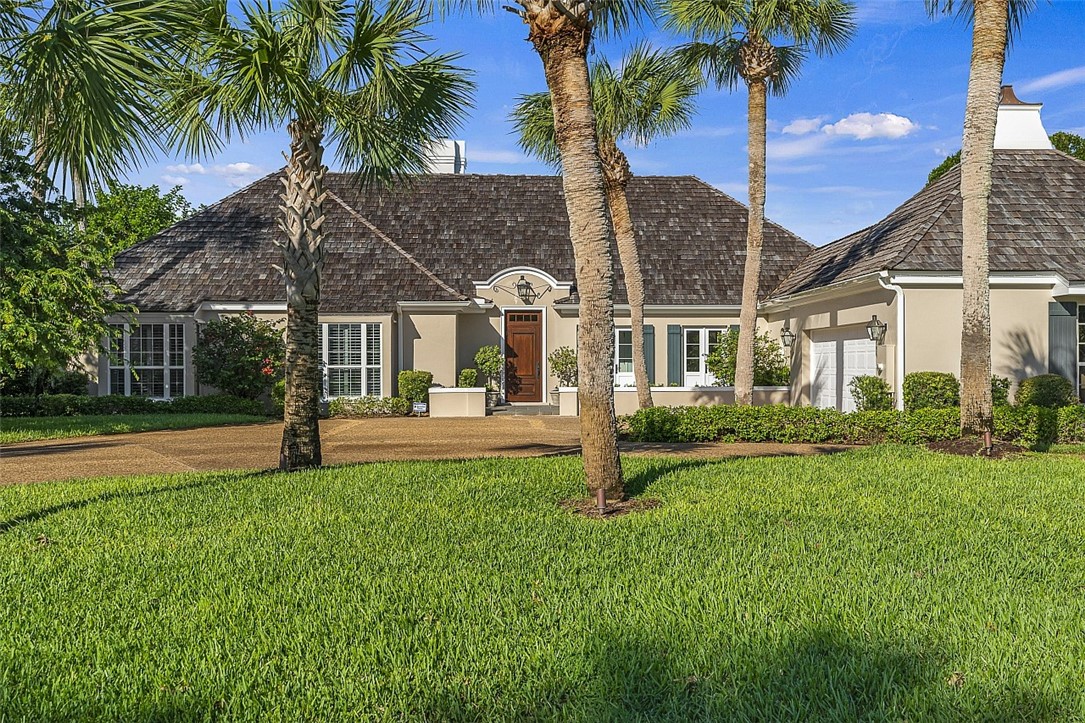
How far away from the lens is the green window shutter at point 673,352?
69.9 ft

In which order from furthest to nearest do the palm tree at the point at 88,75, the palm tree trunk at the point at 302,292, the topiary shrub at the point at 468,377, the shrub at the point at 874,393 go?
the topiary shrub at the point at 468,377 → the shrub at the point at 874,393 → the palm tree trunk at the point at 302,292 → the palm tree at the point at 88,75

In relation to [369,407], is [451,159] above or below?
above

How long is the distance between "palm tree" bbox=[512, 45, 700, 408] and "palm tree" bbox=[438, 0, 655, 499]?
777 cm

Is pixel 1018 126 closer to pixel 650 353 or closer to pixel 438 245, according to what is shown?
pixel 650 353

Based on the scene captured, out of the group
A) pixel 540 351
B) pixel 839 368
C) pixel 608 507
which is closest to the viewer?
pixel 608 507

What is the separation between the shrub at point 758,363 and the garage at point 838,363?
3.11 feet

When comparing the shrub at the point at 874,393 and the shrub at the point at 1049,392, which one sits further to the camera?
the shrub at the point at 874,393

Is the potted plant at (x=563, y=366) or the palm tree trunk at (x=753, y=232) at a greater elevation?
the palm tree trunk at (x=753, y=232)

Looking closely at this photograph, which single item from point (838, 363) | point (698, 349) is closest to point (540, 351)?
point (698, 349)

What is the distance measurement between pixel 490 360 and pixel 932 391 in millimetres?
10882

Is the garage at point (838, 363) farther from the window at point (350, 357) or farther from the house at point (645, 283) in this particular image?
the window at point (350, 357)

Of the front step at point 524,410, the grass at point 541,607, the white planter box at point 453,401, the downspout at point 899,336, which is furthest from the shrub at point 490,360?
the grass at point 541,607

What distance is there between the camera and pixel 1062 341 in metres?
15.1

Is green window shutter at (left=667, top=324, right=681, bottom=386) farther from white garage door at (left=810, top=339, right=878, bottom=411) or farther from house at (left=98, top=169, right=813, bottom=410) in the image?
white garage door at (left=810, top=339, right=878, bottom=411)
